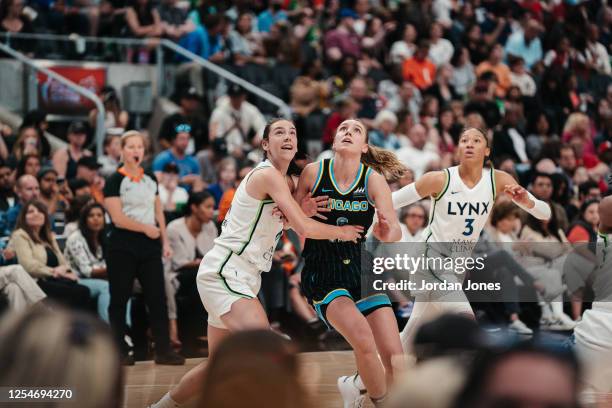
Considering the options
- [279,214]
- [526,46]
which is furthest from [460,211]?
[526,46]

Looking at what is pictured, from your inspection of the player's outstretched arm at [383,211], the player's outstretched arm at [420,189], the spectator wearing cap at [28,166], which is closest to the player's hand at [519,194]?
the player's outstretched arm at [420,189]

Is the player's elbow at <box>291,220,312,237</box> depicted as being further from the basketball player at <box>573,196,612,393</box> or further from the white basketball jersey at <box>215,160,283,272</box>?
the basketball player at <box>573,196,612,393</box>

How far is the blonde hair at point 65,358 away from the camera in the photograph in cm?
228

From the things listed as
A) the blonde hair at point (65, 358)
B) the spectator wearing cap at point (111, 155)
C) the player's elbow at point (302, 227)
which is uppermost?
the blonde hair at point (65, 358)

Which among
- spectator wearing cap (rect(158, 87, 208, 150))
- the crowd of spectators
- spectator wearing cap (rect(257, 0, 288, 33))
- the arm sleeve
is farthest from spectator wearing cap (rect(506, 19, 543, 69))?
the arm sleeve

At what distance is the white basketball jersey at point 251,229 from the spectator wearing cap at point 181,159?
5342mm

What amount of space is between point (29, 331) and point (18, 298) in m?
6.59

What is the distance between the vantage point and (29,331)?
2.33m

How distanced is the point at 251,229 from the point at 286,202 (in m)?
0.30

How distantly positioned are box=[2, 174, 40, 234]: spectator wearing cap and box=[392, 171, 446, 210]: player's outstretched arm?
3.94 m

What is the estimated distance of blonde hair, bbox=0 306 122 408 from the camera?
7.48ft

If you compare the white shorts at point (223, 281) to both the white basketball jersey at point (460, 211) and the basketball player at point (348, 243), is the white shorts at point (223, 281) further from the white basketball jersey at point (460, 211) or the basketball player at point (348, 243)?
the white basketball jersey at point (460, 211)

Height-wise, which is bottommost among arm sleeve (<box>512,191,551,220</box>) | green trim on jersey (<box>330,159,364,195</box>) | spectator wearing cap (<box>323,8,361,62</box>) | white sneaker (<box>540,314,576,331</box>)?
white sneaker (<box>540,314,576,331</box>)

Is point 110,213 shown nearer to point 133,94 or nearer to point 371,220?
point 371,220
